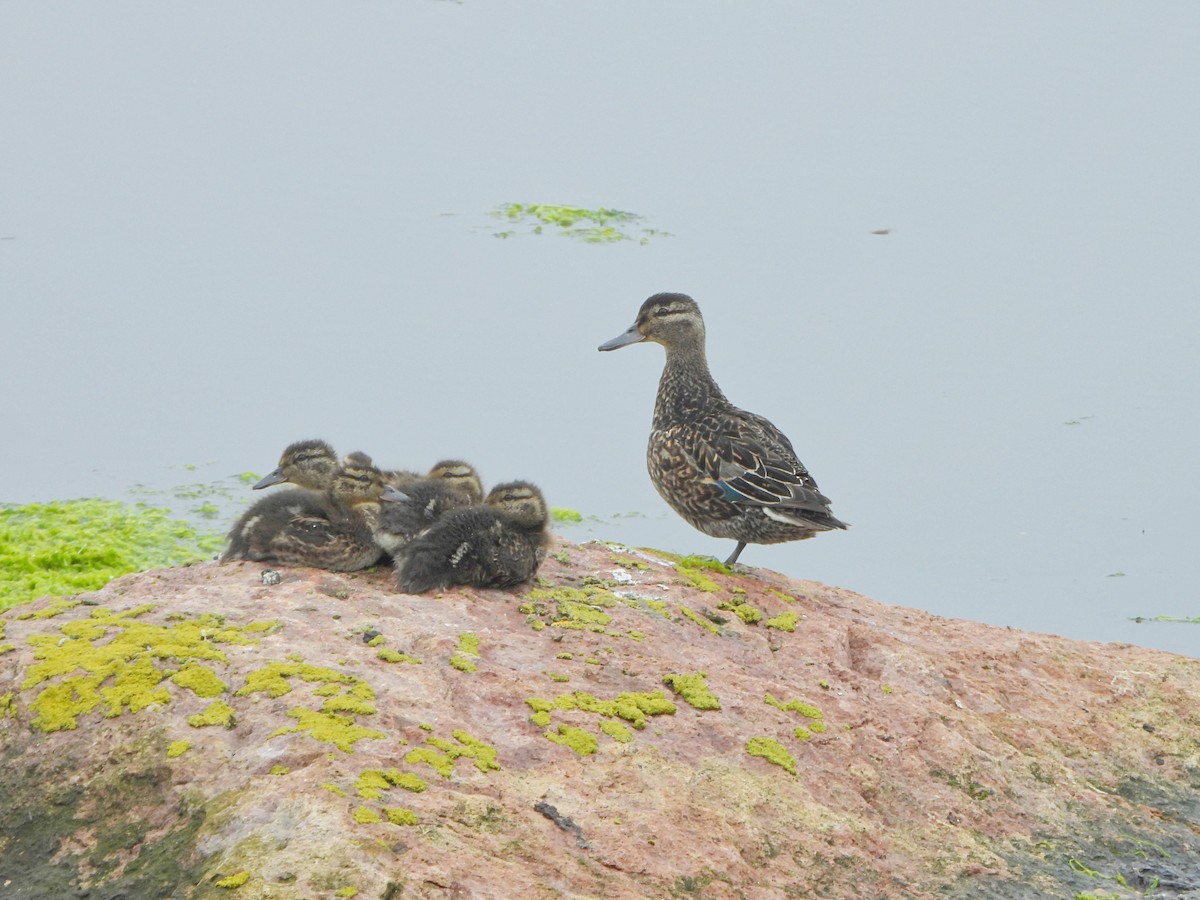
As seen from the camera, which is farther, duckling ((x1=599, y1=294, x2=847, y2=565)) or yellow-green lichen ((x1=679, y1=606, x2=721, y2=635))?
duckling ((x1=599, y1=294, x2=847, y2=565))

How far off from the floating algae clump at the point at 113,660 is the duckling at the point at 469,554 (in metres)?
0.86

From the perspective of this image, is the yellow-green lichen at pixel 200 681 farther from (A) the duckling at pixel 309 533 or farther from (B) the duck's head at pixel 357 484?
(B) the duck's head at pixel 357 484

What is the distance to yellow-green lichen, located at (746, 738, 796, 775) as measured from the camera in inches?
171

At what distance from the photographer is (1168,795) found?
5105 mm

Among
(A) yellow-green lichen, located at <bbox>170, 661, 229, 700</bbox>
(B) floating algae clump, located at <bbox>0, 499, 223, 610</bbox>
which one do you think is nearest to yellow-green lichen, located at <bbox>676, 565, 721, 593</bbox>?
(A) yellow-green lichen, located at <bbox>170, 661, 229, 700</bbox>

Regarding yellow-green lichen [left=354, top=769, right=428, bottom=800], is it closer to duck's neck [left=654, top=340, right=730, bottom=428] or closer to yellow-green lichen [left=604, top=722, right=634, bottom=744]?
yellow-green lichen [left=604, top=722, right=634, bottom=744]

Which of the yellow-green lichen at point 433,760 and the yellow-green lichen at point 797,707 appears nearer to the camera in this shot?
the yellow-green lichen at point 433,760

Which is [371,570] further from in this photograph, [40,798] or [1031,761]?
[1031,761]

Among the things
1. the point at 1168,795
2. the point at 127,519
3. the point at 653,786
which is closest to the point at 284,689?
the point at 653,786

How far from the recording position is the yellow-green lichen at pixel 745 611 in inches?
221

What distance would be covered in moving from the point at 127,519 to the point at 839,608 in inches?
167

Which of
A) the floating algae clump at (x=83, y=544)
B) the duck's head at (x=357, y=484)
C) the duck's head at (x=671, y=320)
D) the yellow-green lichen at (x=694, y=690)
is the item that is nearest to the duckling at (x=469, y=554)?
the duck's head at (x=357, y=484)

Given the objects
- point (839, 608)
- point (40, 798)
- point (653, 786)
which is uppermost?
point (839, 608)

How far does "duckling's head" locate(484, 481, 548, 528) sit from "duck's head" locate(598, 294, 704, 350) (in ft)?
8.56
